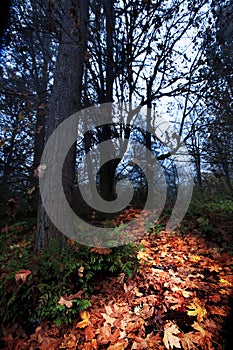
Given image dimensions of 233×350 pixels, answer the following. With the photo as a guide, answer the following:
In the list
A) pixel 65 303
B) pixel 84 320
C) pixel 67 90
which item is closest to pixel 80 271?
pixel 65 303

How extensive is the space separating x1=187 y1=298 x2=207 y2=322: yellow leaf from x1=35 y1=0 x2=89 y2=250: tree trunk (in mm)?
1864

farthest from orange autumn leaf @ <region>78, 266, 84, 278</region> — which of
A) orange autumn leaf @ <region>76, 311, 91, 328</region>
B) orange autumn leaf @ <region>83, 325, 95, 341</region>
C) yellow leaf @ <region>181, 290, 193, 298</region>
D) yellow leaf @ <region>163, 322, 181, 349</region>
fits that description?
yellow leaf @ <region>181, 290, 193, 298</region>

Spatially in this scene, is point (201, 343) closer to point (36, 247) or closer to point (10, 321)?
point (10, 321)

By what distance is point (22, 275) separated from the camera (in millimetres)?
2176

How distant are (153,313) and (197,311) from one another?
486 mm

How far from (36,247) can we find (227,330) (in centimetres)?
259

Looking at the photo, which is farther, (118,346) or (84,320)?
(84,320)

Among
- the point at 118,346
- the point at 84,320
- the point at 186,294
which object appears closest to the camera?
the point at 118,346

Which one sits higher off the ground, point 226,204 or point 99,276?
point 226,204

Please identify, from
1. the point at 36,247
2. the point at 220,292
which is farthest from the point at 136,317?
the point at 36,247

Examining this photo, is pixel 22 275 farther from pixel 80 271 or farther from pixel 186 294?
pixel 186 294

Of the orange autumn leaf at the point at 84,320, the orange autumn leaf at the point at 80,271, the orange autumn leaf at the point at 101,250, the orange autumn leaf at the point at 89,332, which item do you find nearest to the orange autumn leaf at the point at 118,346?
the orange autumn leaf at the point at 89,332

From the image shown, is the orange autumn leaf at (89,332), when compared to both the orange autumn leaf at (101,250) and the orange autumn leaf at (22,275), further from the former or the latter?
the orange autumn leaf at (22,275)

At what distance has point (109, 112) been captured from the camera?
5.56 m
